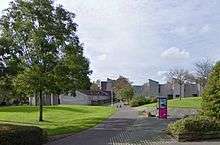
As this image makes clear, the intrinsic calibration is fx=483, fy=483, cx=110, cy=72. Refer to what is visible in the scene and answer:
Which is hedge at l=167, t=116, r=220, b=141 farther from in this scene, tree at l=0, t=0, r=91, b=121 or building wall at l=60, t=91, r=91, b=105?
building wall at l=60, t=91, r=91, b=105

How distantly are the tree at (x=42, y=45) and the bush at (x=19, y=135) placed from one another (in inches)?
716

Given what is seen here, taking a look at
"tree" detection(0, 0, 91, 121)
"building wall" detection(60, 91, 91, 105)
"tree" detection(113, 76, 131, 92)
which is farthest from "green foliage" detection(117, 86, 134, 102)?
"tree" detection(0, 0, 91, 121)

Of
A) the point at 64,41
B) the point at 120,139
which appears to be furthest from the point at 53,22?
the point at 120,139

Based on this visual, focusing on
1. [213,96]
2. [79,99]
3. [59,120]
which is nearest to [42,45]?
[59,120]

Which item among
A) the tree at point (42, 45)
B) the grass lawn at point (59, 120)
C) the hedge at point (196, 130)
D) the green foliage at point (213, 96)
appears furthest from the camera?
the tree at point (42, 45)

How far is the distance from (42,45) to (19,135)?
801 inches

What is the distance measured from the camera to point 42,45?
136 feet

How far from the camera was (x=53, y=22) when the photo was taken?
42688mm

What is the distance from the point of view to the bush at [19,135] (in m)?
21.5

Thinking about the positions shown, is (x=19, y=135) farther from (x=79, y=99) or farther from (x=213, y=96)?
(x=79, y=99)

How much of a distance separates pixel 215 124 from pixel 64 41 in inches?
857

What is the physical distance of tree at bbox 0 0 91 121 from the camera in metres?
41.3

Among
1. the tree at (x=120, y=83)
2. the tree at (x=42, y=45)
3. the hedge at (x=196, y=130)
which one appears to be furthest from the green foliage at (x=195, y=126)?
the tree at (x=120, y=83)

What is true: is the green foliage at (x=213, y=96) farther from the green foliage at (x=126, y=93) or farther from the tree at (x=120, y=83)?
the tree at (x=120, y=83)
